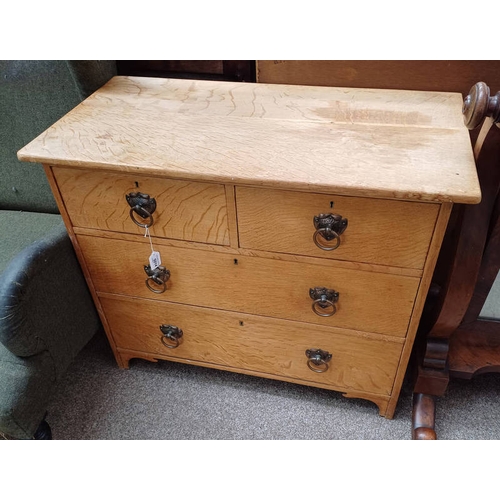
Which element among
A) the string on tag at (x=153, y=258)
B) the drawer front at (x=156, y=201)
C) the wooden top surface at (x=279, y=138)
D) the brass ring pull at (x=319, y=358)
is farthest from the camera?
the brass ring pull at (x=319, y=358)

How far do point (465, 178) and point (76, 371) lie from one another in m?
1.24

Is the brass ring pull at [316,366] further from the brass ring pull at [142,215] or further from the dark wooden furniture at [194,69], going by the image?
the dark wooden furniture at [194,69]

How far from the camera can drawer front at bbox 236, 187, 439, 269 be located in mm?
883

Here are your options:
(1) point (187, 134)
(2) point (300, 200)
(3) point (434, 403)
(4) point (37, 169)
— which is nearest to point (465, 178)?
(2) point (300, 200)

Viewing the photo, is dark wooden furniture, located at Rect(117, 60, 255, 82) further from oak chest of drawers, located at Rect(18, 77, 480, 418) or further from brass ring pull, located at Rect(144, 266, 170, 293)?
brass ring pull, located at Rect(144, 266, 170, 293)

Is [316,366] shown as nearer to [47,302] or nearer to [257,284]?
[257,284]

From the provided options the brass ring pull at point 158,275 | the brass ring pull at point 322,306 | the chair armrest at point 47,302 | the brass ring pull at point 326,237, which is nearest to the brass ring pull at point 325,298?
the brass ring pull at point 322,306

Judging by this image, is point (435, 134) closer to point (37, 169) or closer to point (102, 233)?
point (102, 233)

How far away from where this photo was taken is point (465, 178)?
0.84 meters

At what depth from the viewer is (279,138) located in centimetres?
99

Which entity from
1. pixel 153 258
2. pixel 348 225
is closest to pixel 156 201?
pixel 153 258

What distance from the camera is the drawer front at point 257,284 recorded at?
1015 mm

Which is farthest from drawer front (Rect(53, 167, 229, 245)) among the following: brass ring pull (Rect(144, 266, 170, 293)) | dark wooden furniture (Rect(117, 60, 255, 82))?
dark wooden furniture (Rect(117, 60, 255, 82))

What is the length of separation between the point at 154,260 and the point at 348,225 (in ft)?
1.52
